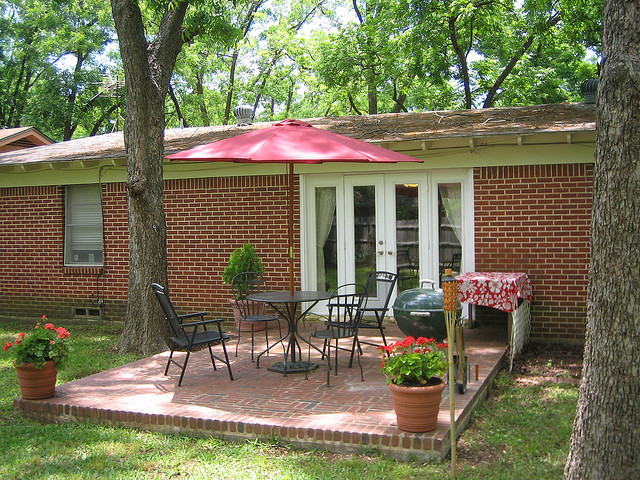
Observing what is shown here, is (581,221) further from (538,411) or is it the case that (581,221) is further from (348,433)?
(348,433)

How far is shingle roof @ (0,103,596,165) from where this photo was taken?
324 inches

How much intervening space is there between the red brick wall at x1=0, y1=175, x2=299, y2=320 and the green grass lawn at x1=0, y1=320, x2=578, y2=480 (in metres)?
4.62

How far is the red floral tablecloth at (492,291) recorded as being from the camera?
7.00 meters

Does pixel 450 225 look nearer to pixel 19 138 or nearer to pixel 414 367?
pixel 414 367

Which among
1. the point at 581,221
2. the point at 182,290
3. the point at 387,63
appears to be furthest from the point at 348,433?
the point at 387,63

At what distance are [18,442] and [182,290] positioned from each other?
531 cm

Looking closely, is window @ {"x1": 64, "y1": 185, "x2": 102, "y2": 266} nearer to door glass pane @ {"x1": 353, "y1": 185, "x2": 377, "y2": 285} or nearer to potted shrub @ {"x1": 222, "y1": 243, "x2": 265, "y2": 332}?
potted shrub @ {"x1": 222, "y1": 243, "x2": 265, "y2": 332}

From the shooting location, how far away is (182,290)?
1029 cm

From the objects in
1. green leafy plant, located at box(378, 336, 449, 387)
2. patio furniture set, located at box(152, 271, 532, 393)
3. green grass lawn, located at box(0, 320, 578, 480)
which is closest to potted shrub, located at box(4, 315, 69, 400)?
green grass lawn, located at box(0, 320, 578, 480)

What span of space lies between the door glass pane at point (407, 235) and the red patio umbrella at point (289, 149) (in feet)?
9.32

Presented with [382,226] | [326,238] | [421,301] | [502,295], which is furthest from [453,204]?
[421,301]

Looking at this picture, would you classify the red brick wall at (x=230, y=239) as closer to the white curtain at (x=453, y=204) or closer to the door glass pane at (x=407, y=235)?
the white curtain at (x=453, y=204)

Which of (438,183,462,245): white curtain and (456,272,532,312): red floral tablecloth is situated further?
(438,183,462,245): white curtain

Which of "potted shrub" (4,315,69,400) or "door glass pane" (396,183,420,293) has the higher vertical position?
"door glass pane" (396,183,420,293)
